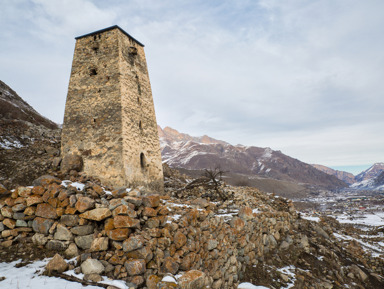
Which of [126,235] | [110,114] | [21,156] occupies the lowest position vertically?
[126,235]

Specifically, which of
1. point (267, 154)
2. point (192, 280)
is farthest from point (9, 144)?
point (267, 154)

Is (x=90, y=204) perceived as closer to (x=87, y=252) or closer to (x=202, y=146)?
(x=87, y=252)

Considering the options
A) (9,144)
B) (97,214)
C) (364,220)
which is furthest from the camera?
(364,220)

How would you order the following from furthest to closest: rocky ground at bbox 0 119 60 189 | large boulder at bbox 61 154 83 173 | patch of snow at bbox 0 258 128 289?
1. rocky ground at bbox 0 119 60 189
2. large boulder at bbox 61 154 83 173
3. patch of snow at bbox 0 258 128 289

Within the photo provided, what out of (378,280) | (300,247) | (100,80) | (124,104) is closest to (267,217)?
(300,247)

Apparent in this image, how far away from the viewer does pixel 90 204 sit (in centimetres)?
538

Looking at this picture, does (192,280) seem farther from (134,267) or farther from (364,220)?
(364,220)

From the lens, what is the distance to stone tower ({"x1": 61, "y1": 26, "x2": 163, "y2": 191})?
35.0ft

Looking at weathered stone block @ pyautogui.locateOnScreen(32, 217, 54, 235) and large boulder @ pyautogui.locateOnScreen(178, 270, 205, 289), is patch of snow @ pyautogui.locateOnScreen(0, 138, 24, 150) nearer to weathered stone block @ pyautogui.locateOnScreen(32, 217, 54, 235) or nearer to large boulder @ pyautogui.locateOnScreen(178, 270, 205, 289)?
weathered stone block @ pyautogui.locateOnScreen(32, 217, 54, 235)

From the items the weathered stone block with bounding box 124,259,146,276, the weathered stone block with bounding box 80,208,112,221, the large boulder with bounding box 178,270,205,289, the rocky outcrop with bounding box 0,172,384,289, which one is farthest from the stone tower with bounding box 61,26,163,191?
the large boulder with bounding box 178,270,205,289

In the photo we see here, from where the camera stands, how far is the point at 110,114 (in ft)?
36.4

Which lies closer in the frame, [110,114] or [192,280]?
[192,280]

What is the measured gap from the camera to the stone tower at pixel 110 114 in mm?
10680

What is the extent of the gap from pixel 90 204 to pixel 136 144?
6519 millimetres
